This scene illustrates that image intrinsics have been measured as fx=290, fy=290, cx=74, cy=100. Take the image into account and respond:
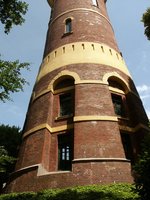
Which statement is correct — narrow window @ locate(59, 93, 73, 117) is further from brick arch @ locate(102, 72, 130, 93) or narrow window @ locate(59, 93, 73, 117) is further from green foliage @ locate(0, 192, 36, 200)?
green foliage @ locate(0, 192, 36, 200)

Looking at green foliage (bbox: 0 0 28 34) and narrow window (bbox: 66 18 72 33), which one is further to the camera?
narrow window (bbox: 66 18 72 33)

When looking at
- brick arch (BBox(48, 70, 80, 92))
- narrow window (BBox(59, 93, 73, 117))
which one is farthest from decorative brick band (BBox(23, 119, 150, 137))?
brick arch (BBox(48, 70, 80, 92))

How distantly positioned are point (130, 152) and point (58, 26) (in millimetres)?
10736

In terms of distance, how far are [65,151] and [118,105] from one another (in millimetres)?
4252

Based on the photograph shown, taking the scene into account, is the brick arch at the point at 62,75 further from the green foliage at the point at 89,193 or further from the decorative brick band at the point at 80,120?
the green foliage at the point at 89,193

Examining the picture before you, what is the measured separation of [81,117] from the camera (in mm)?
14008

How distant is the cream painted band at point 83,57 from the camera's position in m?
17.1

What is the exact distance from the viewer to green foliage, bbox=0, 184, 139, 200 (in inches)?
418

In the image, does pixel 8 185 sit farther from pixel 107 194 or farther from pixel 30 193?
pixel 107 194

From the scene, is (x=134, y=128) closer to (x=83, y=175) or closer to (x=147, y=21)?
(x=83, y=175)

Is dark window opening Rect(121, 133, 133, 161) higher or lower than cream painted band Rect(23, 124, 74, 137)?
lower

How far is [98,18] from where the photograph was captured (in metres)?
20.8

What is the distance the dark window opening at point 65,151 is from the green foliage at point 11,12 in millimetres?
5952

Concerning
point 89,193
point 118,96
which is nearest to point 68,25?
point 118,96
